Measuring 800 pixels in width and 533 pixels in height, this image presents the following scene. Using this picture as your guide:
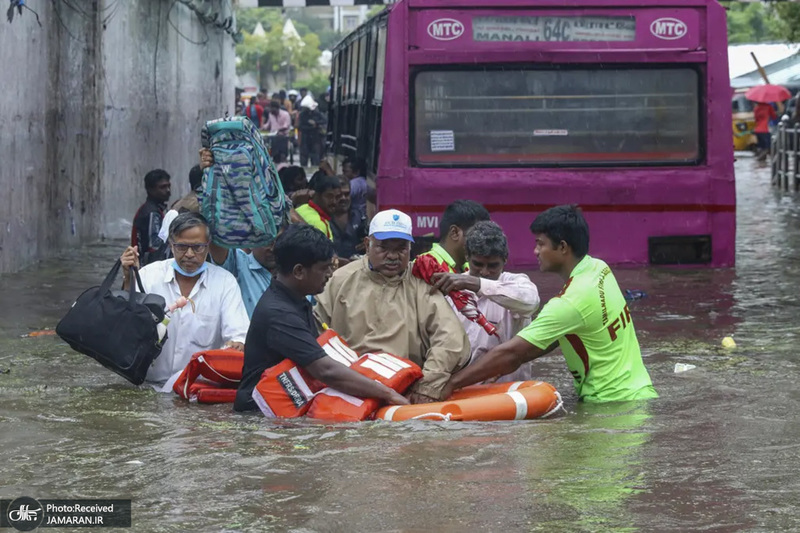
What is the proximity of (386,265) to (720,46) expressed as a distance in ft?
23.6

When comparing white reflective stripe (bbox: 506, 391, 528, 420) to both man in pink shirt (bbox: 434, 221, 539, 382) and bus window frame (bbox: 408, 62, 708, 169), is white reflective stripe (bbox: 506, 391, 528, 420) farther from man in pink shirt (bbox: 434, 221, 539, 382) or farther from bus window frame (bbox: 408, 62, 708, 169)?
bus window frame (bbox: 408, 62, 708, 169)

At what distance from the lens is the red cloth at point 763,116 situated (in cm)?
3694

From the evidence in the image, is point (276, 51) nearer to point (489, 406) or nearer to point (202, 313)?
point (202, 313)

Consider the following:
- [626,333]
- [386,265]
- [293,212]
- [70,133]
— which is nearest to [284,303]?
[386,265]

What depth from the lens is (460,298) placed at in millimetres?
7336

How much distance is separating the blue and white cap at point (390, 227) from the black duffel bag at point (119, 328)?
4.43 ft

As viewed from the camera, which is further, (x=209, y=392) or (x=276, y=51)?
(x=276, y=51)

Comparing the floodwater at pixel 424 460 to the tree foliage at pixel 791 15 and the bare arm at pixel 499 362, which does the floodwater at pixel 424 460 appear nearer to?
the bare arm at pixel 499 362

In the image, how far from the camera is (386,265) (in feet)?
24.0

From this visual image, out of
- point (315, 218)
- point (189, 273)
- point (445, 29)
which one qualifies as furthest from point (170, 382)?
point (445, 29)

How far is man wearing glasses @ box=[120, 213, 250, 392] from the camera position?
26.4 ft

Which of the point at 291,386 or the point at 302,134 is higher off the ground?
the point at 302,134

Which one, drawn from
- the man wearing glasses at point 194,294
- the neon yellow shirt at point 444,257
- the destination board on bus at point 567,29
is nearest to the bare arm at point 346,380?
the neon yellow shirt at point 444,257

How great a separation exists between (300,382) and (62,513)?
1.81m
